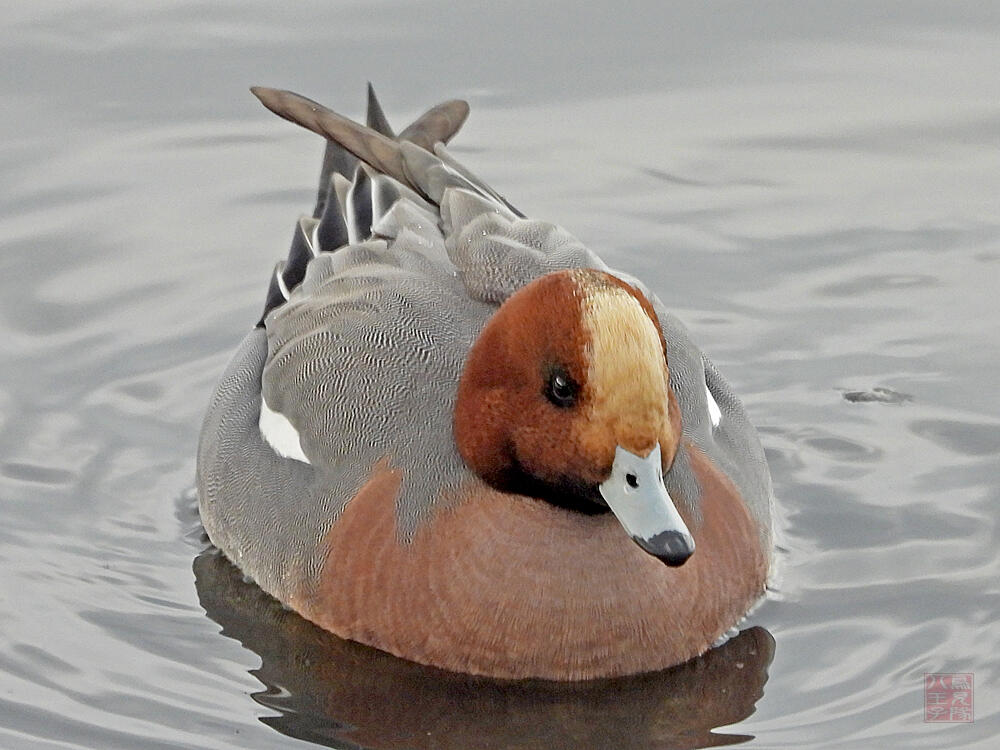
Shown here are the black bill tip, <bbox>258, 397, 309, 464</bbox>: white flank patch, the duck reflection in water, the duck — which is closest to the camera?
the black bill tip

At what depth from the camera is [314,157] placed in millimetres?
9609

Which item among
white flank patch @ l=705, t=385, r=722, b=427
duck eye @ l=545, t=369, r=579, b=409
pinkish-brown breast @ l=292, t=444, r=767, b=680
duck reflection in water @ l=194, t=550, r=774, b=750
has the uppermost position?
duck eye @ l=545, t=369, r=579, b=409

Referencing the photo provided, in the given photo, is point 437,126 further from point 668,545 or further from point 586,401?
point 668,545

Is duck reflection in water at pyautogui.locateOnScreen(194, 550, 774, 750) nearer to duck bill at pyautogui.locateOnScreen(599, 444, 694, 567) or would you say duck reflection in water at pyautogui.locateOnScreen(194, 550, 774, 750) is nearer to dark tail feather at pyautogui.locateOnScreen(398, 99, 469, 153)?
duck bill at pyautogui.locateOnScreen(599, 444, 694, 567)

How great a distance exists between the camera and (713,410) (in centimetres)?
659

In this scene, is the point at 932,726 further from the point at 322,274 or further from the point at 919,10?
the point at 919,10

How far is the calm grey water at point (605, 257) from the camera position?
19.2 ft

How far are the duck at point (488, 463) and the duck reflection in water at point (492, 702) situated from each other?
57 millimetres

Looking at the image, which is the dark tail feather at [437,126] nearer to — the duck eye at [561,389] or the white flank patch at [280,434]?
the white flank patch at [280,434]

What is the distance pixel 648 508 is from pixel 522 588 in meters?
0.69

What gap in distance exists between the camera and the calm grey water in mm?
5844

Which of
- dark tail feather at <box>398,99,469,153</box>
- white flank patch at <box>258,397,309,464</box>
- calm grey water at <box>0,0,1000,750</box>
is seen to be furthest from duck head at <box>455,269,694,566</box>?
dark tail feather at <box>398,99,469,153</box>

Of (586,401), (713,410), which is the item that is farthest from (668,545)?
(713,410)

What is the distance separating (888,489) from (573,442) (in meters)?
A: 2.11
